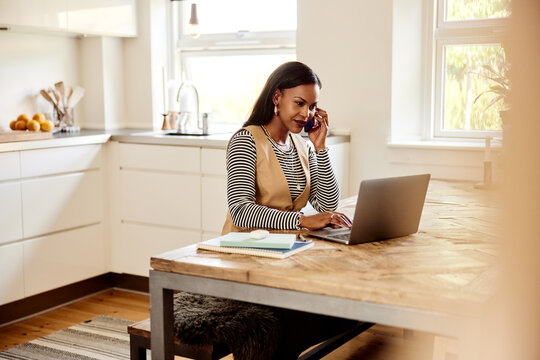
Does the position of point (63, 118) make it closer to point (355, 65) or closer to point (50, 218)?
point (50, 218)

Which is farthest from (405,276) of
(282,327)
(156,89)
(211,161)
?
(156,89)

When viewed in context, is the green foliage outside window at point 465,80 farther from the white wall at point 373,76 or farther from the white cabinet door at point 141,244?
the white cabinet door at point 141,244

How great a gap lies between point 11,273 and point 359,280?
263 cm

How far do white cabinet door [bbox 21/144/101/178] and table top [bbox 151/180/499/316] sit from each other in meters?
2.11

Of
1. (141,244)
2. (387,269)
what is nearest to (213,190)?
(141,244)

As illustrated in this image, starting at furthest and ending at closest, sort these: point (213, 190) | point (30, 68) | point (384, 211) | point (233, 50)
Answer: point (233, 50)
point (30, 68)
point (213, 190)
point (384, 211)

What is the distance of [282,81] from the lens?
2.24 meters

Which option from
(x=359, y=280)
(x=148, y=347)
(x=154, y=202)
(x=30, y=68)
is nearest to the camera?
(x=359, y=280)

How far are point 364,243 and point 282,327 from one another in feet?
1.29

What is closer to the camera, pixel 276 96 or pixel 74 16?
pixel 276 96

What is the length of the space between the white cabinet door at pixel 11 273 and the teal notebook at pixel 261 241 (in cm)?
213

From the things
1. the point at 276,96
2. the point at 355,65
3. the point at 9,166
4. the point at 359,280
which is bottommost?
the point at 359,280

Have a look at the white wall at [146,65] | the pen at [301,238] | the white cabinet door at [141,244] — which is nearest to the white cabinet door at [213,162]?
the white cabinet door at [141,244]

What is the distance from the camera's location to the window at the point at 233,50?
431 cm
